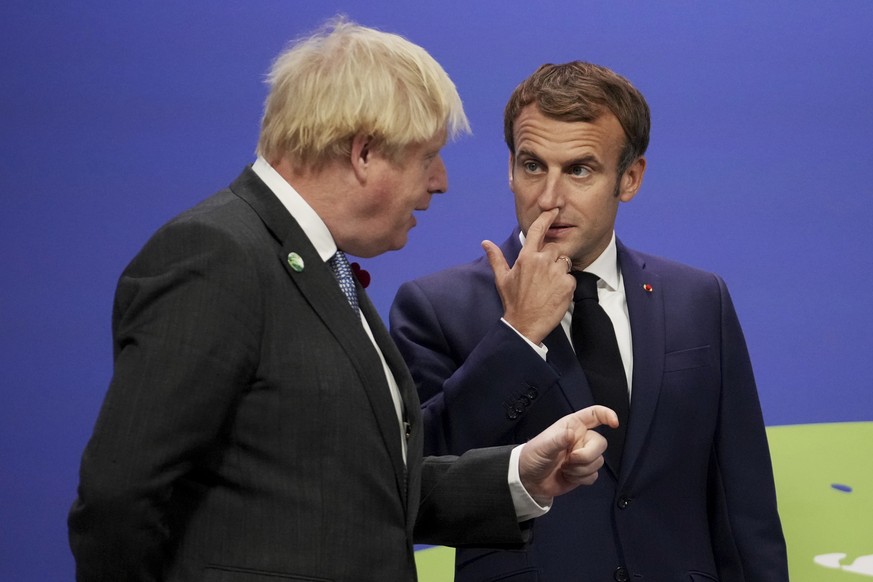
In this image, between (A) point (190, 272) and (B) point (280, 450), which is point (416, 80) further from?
(B) point (280, 450)

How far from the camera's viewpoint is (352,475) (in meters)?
1.49

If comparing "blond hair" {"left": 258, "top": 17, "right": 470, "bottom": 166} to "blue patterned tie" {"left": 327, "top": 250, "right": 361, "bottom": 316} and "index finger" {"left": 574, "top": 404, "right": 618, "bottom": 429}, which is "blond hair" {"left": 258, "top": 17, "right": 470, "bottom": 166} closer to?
"blue patterned tie" {"left": 327, "top": 250, "right": 361, "bottom": 316}

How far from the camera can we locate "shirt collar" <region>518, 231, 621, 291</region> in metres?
2.40

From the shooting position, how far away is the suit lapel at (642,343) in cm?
224

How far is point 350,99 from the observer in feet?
5.13

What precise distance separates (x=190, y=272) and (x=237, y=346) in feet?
0.33

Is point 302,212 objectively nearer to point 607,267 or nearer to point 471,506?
point 471,506

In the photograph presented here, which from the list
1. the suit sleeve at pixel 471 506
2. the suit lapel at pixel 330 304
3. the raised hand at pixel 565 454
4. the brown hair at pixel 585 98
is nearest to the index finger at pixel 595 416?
the raised hand at pixel 565 454

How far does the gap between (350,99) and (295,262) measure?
0.22 metres

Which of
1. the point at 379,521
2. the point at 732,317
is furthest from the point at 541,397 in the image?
the point at 379,521

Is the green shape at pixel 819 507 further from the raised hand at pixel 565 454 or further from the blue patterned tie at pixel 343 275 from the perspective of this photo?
the blue patterned tie at pixel 343 275

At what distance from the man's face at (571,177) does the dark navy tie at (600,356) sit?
0.08 meters

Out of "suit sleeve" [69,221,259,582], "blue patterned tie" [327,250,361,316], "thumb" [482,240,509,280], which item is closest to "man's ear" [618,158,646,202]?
"thumb" [482,240,509,280]

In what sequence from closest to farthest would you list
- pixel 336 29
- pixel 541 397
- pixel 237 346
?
pixel 237 346
pixel 336 29
pixel 541 397
